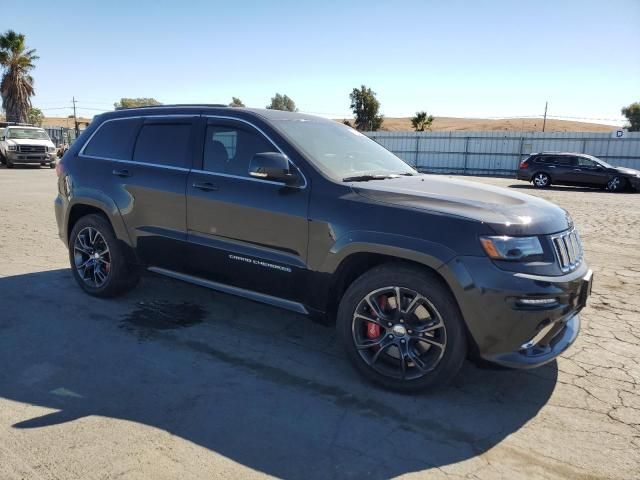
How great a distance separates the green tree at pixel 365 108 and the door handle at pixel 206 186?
2232 inches

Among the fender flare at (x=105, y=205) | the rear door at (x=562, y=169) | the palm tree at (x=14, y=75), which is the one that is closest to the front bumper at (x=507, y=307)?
the fender flare at (x=105, y=205)

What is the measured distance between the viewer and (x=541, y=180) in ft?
68.5

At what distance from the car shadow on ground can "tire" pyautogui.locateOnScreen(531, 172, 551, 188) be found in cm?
1892

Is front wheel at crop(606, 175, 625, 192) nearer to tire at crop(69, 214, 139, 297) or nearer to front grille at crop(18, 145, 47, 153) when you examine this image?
tire at crop(69, 214, 139, 297)

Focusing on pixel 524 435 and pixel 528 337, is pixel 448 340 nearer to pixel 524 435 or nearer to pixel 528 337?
pixel 528 337

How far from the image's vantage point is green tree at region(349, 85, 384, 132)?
59.6 m

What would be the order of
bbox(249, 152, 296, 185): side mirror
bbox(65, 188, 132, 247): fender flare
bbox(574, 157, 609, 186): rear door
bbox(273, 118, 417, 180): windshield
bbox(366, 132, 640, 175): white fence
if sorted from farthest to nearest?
bbox(366, 132, 640, 175): white fence
bbox(574, 157, 609, 186): rear door
bbox(65, 188, 132, 247): fender flare
bbox(273, 118, 417, 180): windshield
bbox(249, 152, 296, 185): side mirror

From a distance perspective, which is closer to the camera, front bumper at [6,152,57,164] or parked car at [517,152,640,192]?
parked car at [517,152,640,192]

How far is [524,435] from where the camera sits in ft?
9.52

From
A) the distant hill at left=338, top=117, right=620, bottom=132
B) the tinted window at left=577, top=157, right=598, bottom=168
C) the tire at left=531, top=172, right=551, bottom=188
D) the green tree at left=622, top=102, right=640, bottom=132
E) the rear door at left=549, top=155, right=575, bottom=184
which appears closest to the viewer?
the tinted window at left=577, top=157, right=598, bottom=168

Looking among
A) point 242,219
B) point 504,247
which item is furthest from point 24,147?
point 504,247

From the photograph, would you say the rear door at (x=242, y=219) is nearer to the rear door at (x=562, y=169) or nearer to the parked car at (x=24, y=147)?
the rear door at (x=562, y=169)

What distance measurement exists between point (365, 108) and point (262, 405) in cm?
5952

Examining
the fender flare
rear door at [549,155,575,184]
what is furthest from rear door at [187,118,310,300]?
rear door at [549,155,575,184]
